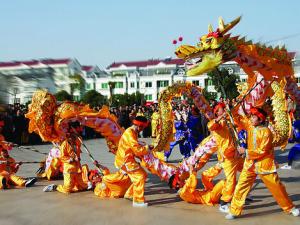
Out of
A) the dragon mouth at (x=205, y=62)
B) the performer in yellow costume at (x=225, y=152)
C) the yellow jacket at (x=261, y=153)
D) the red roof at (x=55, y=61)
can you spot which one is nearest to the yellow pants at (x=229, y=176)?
the performer in yellow costume at (x=225, y=152)

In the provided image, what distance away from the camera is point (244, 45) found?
6500 millimetres

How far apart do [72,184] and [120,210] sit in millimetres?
1327

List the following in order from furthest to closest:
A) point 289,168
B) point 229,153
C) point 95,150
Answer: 1. point 95,150
2. point 289,168
3. point 229,153

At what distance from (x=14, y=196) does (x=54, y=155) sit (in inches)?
47.5

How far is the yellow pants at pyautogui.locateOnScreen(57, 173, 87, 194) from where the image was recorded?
6.79 meters

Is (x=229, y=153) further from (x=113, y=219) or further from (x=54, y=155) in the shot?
(x=54, y=155)

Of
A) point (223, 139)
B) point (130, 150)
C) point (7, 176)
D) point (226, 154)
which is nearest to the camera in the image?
point (226, 154)

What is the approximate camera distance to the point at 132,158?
6109 millimetres

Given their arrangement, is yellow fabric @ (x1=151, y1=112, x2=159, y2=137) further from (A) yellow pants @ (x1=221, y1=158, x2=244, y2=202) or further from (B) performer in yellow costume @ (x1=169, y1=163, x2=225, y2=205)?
(A) yellow pants @ (x1=221, y1=158, x2=244, y2=202)

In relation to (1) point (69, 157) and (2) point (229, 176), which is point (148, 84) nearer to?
(1) point (69, 157)

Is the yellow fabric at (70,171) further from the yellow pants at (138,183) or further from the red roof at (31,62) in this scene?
the red roof at (31,62)

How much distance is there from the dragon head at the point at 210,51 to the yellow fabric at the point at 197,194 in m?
1.46

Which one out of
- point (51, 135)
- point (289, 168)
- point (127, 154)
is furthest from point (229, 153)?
point (289, 168)

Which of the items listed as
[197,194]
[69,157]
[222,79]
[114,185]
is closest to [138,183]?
[114,185]
